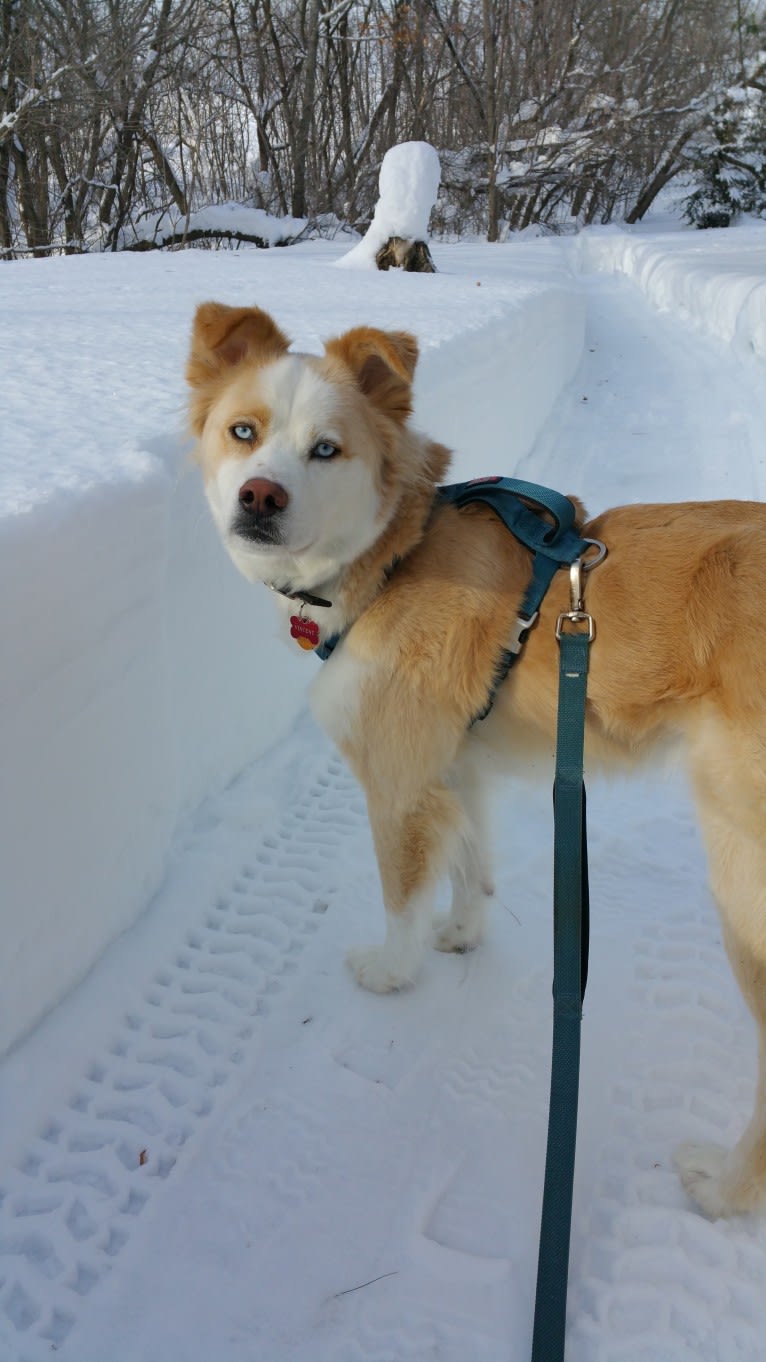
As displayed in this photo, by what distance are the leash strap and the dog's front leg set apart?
488 mm

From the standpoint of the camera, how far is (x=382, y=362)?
6.47 feet

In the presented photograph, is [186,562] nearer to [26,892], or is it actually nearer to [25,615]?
[25,615]

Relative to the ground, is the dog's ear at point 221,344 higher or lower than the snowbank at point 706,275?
lower

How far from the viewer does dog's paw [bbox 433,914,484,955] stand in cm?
227

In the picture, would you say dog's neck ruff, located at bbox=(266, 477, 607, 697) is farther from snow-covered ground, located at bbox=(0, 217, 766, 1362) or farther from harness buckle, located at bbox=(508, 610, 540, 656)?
snow-covered ground, located at bbox=(0, 217, 766, 1362)

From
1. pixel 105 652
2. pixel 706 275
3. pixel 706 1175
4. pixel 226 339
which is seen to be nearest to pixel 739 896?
pixel 706 1175

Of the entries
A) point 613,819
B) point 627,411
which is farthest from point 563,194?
point 613,819

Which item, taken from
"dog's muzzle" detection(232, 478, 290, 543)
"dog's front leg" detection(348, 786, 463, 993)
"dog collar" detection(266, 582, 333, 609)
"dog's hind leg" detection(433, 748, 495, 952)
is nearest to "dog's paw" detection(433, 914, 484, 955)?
"dog's hind leg" detection(433, 748, 495, 952)

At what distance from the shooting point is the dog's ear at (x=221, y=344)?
1.94 metres

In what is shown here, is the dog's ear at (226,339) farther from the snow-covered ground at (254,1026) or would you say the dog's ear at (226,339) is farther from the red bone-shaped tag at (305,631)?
the red bone-shaped tag at (305,631)

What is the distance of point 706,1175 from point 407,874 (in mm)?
852

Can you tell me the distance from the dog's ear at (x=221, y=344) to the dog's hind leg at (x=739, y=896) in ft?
4.35

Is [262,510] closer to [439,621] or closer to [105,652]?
[439,621]

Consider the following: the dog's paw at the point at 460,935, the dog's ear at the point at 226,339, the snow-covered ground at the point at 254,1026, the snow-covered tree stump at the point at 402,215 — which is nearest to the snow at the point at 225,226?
the snow-covered tree stump at the point at 402,215
